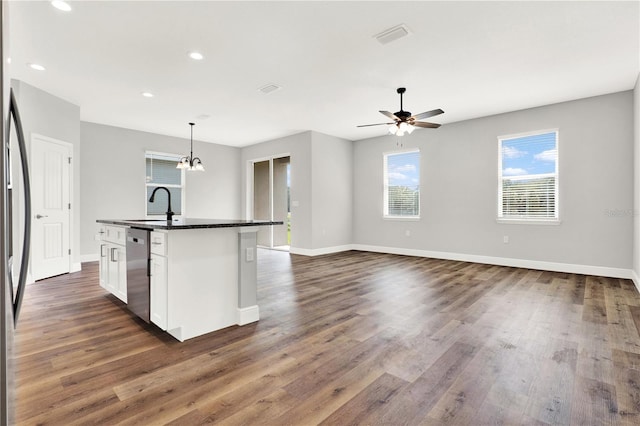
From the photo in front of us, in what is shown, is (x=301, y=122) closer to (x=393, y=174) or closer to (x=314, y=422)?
(x=393, y=174)

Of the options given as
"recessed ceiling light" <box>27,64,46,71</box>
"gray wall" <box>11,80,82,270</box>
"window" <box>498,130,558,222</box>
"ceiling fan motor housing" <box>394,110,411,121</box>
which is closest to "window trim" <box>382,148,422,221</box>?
"window" <box>498,130,558,222</box>

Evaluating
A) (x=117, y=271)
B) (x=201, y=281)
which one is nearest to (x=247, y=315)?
(x=201, y=281)

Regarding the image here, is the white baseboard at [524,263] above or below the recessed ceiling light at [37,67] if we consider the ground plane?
below

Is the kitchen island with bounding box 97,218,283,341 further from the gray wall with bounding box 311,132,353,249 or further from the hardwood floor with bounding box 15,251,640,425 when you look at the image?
the gray wall with bounding box 311,132,353,249

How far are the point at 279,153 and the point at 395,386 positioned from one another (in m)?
6.68

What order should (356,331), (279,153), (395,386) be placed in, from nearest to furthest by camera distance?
(395,386) < (356,331) < (279,153)

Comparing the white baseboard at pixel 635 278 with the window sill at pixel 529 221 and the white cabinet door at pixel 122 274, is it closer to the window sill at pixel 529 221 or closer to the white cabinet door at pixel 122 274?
the window sill at pixel 529 221

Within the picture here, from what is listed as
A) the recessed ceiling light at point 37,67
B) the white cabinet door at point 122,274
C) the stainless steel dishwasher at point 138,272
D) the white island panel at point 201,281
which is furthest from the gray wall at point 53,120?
the white island panel at point 201,281

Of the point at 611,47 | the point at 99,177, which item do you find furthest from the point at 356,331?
the point at 99,177

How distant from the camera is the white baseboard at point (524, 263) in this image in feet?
16.0

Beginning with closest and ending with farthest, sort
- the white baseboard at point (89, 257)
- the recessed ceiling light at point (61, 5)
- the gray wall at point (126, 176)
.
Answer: the recessed ceiling light at point (61, 5)
the white baseboard at point (89, 257)
the gray wall at point (126, 176)

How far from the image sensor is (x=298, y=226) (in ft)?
24.1

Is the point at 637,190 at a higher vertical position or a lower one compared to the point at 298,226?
higher

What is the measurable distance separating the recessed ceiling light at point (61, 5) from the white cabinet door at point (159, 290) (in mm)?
A: 2246
